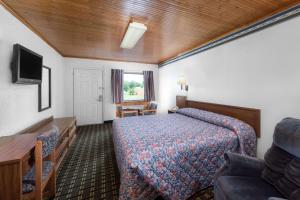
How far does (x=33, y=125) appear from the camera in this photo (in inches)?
101

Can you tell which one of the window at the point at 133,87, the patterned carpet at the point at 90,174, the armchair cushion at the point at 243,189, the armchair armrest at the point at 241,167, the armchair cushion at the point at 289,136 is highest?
the window at the point at 133,87

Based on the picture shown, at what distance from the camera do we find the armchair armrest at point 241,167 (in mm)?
1398

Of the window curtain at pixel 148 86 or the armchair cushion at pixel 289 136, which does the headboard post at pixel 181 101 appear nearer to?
the window curtain at pixel 148 86

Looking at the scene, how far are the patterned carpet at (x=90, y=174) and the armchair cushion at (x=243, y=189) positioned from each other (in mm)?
577

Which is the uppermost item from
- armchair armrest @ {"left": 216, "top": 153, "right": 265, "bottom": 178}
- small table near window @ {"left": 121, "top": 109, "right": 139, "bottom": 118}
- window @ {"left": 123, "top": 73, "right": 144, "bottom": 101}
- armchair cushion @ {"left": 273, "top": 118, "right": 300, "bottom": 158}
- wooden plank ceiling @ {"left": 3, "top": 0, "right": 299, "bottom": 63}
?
wooden plank ceiling @ {"left": 3, "top": 0, "right": 299, "bottom": 63}

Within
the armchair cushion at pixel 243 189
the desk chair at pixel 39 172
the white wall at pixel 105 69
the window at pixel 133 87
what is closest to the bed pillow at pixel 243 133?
the armchair cushion at pixel 243 189

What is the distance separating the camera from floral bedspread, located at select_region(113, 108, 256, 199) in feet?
4.83

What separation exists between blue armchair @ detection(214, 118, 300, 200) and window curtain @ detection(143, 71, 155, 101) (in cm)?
459

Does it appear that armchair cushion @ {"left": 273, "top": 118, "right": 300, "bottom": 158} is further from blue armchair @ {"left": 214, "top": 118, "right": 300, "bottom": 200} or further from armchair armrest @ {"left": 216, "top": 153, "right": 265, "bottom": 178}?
armchair armrest @ {"left": 216, "top": 153, "right": 265, "bottom": 178}

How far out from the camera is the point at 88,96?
5105 mm

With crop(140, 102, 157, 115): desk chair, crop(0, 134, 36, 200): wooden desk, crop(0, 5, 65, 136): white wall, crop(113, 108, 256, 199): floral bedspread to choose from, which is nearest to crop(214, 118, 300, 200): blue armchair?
crop(113, 108, 256, 199): floral bedspread

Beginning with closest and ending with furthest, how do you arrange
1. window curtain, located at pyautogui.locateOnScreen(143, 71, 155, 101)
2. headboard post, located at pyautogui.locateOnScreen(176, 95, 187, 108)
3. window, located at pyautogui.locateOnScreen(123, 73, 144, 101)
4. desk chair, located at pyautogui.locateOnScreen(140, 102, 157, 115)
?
headboard post, located at pyautogui.locateOnScreen(176, 95, 187, 108), desk chair, located at pyautogui.locateOnScreen(140, 102, 157, 115), window, located at pyautogui.locateOnScreen(123, 73, 144, 101), window curtain, located at pyautogui.locateOnScreen(143, 71, 155, 101)

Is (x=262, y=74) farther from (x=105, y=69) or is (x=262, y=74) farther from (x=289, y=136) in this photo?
(x=105, y=69)

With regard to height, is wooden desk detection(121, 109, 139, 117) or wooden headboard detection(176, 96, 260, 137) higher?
wooden headboard detection(176, 96, 260, 137)
